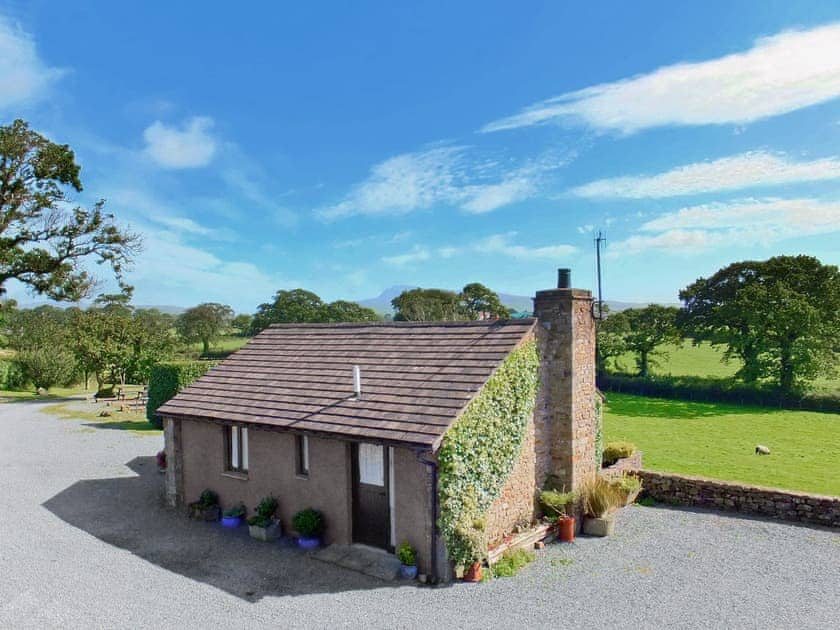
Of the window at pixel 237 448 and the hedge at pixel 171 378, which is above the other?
the hedge at pixel 171 378

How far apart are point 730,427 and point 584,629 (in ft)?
90.4

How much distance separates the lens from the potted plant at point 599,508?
A: 536 inches

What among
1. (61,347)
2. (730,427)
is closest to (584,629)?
(730,427)

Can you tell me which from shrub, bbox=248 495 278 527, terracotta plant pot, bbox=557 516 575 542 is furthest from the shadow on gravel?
terracotta plant pot, bbox=557 516 575 542

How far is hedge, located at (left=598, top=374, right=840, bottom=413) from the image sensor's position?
3809 centimetres

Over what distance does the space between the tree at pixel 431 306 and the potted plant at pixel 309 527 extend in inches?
2668

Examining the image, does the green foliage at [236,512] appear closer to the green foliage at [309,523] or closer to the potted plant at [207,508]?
the potted plant at [207,508]

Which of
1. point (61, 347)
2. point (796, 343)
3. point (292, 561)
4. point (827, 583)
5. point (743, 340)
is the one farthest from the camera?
point (61, 347)

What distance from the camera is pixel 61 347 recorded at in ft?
158

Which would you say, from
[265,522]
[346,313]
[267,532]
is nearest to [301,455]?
[265,522]

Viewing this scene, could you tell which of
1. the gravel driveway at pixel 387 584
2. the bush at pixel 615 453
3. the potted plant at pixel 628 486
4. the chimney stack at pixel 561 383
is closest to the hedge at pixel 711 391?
the bush at pixel 615 453

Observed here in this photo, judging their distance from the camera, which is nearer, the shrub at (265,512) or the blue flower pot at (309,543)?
the blue flower pot at (309,543)

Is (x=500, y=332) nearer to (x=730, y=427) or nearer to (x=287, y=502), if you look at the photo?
(x=287, y=502)

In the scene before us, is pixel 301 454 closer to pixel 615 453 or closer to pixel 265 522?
pixel 265 522
